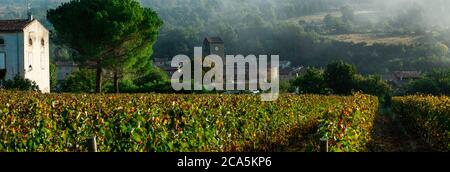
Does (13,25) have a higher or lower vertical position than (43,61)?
higher

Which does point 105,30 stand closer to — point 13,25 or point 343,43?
point 13,25

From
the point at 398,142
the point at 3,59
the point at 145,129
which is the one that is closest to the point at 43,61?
the point at 3,59

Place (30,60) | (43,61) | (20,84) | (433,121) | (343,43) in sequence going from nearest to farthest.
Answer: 1. (433,121)
2. (20,84)
3. (30,60)
4. (43,61)
5. (343,43)

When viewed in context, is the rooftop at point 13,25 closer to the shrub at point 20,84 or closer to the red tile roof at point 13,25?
the red tile roof at point 13,25

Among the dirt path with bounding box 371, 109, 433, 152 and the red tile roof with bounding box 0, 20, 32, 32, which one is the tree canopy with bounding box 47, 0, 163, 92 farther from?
the dirt path with bounding box 371, 109, 433, 152

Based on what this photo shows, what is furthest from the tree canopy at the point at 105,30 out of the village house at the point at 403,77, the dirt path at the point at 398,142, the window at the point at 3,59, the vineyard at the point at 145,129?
the village house at the point at 403,77

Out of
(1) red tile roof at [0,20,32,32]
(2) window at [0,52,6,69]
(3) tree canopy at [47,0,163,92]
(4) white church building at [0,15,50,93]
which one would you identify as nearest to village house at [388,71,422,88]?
(3) tree canopy at [47,0,163,92]

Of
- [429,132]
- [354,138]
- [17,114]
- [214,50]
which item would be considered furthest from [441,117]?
[214,50]

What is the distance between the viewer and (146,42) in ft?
139

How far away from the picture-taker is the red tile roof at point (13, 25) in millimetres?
42500

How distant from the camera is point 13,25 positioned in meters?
43.3

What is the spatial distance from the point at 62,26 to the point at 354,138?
105 ft

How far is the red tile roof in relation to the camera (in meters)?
42.5
